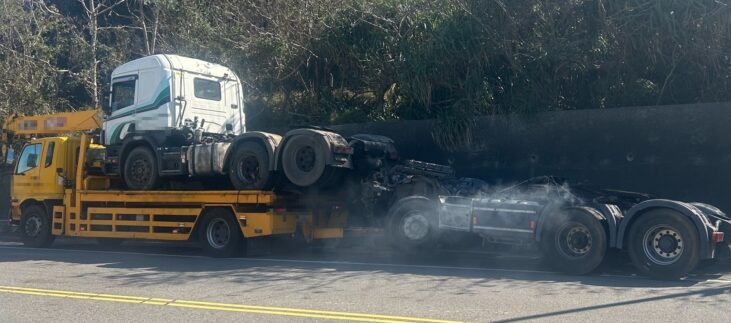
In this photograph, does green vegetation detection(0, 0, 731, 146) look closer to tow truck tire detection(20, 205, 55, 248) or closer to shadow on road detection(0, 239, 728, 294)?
shadow on road detection(0, 239, 728, 294)

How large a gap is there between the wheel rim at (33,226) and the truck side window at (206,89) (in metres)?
4.93

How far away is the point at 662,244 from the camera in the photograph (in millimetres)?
11258

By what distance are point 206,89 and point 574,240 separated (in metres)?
8.30

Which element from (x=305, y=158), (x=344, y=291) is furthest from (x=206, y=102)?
(x=344, y=291)

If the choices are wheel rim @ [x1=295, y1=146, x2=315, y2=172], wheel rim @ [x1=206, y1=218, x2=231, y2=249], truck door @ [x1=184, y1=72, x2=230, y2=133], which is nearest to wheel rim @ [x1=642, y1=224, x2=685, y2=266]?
wheel rim @ [x1=295, y1=146, x2=315, y2=172]

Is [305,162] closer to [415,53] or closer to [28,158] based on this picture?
[415,53]

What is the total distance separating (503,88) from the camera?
59.4 ft

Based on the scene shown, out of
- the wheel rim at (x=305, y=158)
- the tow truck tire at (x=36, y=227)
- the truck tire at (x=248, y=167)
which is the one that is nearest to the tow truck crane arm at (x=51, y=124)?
the tow truck tire at (x=36, y=227)

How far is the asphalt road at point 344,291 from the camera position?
28.7 ft

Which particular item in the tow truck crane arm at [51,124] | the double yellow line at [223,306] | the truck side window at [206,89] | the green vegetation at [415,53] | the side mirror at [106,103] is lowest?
the double yellow line at [223,306]

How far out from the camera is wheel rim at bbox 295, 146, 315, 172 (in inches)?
560

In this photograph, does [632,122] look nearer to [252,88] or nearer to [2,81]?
[252,88]

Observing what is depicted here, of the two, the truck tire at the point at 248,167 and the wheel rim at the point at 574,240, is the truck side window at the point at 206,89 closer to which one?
the truck tire at the point at 248,167

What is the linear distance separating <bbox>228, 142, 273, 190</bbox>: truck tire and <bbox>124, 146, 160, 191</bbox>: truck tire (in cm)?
179
